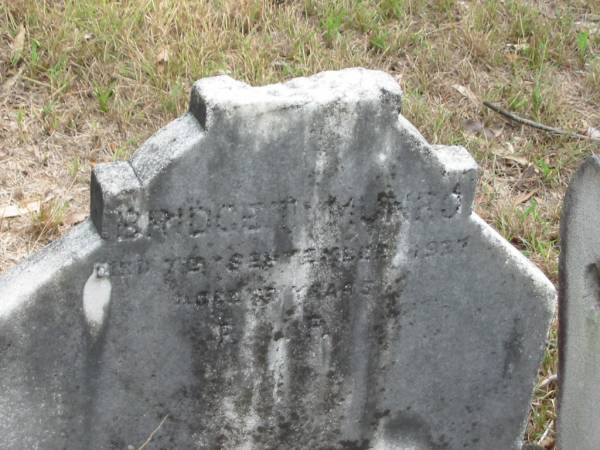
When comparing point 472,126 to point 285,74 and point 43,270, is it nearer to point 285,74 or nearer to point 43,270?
point 285,74

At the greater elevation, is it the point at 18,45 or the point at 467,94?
the point at 18,45

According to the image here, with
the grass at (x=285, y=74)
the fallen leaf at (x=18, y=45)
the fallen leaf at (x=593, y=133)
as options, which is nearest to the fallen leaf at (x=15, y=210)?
the grass at (x=285, y=74)

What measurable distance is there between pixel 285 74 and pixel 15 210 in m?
1.42

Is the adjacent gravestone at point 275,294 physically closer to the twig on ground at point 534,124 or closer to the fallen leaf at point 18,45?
the twig on ground at point 534,124

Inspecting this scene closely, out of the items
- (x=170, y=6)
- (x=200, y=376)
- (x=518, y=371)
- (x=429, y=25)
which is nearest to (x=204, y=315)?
(x=200, y=376)

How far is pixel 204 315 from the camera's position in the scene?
2.94 m

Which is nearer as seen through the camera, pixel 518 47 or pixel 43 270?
pixel 43 270

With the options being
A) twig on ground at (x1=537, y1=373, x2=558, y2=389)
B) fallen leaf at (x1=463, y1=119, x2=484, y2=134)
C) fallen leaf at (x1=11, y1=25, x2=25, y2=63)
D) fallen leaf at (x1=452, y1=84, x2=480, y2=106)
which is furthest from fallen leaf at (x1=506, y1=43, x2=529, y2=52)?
fallen leaf at (x1=11, y1=25, x2=25, y2=63)

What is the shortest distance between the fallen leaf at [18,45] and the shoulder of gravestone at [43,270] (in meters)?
2.49

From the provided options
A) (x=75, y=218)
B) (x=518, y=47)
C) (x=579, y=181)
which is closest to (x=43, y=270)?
(x=579, y=181)

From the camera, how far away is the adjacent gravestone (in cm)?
271

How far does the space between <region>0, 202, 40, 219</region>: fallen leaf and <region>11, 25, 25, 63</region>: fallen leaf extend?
34.4 inches

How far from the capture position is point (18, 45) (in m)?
5.02

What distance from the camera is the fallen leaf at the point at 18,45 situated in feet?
16.4
